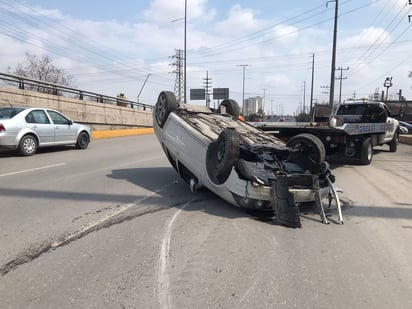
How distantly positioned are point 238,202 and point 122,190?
265 centimetres

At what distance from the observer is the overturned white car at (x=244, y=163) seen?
18.9 feet

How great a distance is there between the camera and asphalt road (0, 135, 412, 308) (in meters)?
3.43

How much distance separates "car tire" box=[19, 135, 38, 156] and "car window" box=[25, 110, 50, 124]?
589 mm

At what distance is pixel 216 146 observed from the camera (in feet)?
21.1

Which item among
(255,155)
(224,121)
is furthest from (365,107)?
(255,155)

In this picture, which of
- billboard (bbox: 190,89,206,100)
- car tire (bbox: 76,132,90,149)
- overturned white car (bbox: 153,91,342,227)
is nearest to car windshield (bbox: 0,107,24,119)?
car tire (bbox: 76,132,90,149)

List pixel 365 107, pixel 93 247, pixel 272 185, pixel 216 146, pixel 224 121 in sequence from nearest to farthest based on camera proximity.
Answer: pixel 93 247
pixel 272 185
pixel 216 146
pixel 224 121
pixel 365 107

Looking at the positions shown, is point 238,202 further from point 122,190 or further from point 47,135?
point 47,135

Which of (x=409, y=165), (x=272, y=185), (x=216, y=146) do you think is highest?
(x=216, y=146)

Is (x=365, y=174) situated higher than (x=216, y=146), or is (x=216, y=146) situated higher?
(x=216, y=146)

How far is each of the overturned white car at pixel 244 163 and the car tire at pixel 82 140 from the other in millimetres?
7700

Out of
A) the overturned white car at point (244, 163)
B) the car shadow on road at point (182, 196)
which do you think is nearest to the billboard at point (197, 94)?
the car shadow on road at point (182, 196)

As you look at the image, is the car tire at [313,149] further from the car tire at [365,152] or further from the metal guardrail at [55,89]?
the metal guardrail at [55,89]

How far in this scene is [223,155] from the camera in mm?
6137
